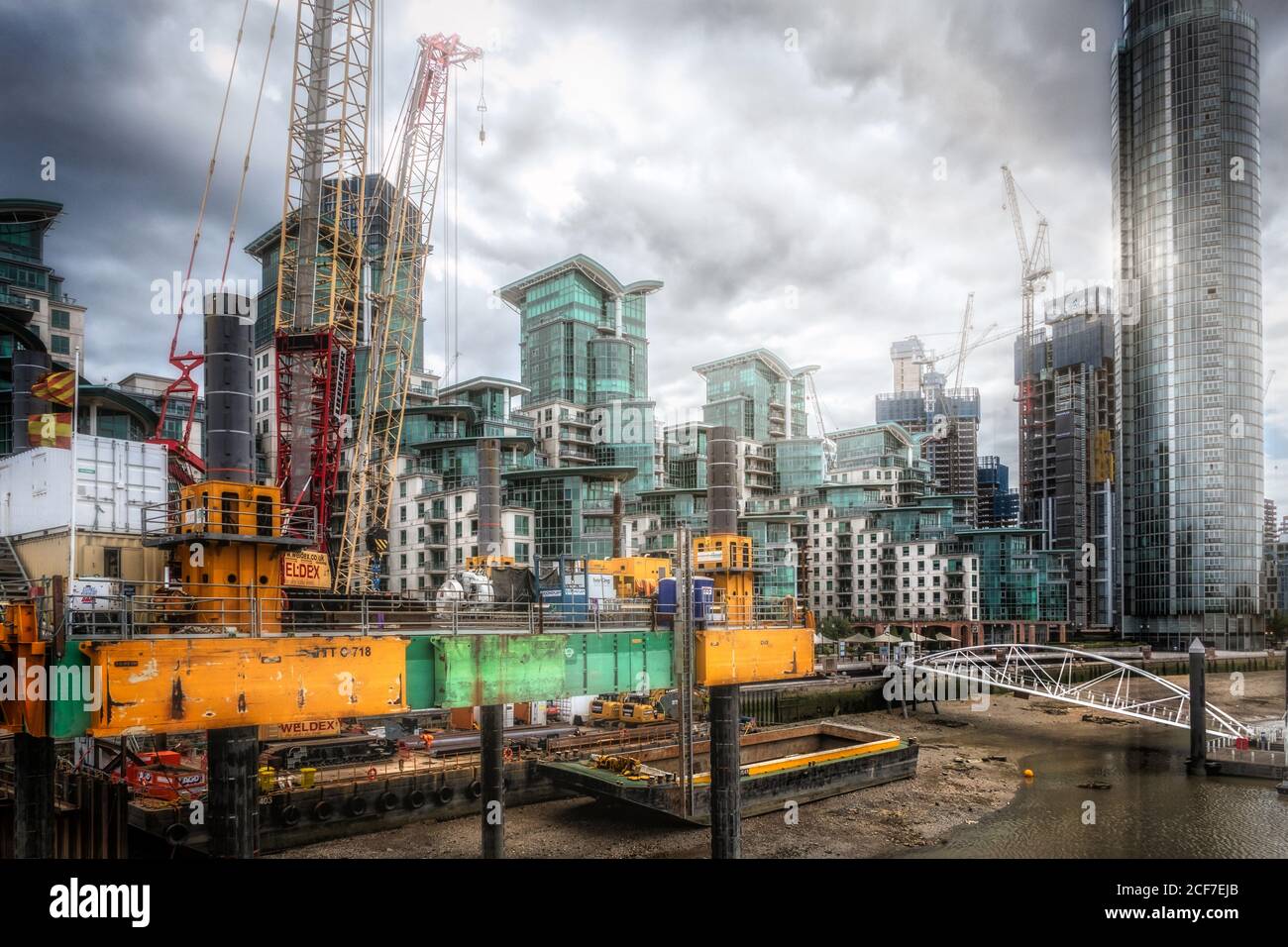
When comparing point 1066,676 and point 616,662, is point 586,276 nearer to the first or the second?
point 1066,676

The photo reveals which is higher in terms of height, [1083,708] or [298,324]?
[298,324]

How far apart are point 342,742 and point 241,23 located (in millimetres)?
39413

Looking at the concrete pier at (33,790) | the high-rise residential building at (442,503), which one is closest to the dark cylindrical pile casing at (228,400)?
the concrete pier at (33,790)

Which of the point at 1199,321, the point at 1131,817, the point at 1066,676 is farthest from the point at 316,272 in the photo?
the point at 1199,321

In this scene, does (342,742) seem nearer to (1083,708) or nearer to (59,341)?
(59,341)

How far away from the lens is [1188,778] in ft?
161

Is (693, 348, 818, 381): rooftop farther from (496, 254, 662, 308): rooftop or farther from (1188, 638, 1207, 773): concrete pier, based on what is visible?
(1188, 638, 1207, 773): concrete pier

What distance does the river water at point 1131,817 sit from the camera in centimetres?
3638

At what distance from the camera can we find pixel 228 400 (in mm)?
19531

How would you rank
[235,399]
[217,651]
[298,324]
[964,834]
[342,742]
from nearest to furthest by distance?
1. [217,651]
2. [235,399]
3. [964,834]
4. [342,742]
5. [298,324]

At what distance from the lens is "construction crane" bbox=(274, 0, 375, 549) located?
169 ft

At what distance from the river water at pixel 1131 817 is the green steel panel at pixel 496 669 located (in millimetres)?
22668

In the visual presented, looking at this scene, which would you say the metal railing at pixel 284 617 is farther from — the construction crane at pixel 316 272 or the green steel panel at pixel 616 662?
the construction crane at pixel 316 272
